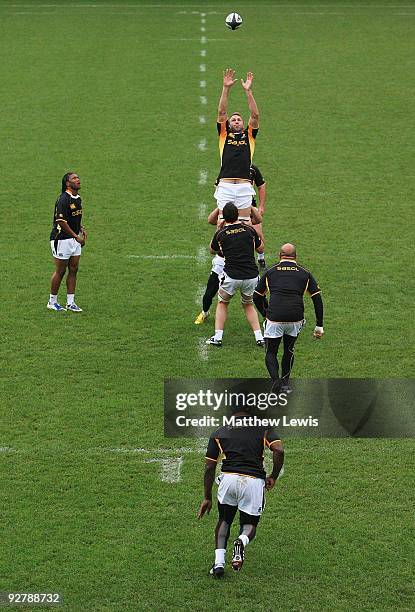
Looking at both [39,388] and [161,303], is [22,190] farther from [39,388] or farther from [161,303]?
[39,388]

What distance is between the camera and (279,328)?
13.5 metres

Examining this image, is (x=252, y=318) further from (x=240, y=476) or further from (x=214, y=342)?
(x=240, y=476)

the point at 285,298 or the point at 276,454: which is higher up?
the point at 285,298

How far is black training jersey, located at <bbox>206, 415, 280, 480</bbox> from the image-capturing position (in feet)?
33.1

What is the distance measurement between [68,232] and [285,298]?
13.4 ft

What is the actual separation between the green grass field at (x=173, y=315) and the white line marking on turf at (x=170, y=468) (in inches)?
2.3

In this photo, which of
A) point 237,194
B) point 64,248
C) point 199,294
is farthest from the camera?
point 199,294

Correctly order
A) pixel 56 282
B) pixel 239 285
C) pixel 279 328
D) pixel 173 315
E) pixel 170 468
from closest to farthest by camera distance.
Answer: pixel 170 468
pixel 279 328
pixel 239 285
pixel 56 282
pixel 173 315

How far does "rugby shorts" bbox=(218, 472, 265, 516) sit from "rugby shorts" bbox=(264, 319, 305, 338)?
3.51 meters

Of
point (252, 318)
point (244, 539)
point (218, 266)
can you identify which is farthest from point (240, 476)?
point (218, 266)

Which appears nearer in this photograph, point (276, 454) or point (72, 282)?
point (276, 454)

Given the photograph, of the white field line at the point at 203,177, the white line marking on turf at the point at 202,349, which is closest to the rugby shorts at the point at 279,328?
the white line marking on turf at the point at 202,349

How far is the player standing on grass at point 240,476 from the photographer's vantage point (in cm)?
1006

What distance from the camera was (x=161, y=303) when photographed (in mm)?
16953
